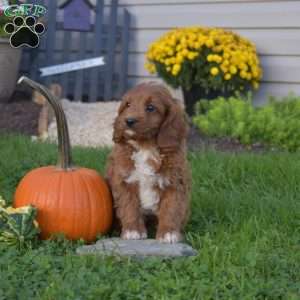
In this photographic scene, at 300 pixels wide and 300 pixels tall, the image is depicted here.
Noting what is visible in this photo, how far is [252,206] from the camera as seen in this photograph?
4938 mm

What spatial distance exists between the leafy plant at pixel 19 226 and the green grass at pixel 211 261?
79 mm

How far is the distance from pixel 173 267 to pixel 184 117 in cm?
88

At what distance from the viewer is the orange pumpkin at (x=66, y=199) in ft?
13.6

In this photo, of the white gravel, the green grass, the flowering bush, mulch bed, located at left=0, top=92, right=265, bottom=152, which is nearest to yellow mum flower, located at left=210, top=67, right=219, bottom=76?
the flowering bush

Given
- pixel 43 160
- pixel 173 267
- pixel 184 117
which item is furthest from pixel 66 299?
pixel 43 160

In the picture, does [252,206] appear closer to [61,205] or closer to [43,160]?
[61,205]

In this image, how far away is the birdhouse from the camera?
957 cm

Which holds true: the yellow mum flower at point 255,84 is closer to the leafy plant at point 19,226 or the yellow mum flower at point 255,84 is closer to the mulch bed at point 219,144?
the mulch bed at point 219,144

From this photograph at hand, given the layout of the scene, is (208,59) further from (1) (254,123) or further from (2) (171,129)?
(2) (171,129)

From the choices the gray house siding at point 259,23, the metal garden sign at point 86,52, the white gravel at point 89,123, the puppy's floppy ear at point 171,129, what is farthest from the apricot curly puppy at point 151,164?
the metal garden sign at point 86,52

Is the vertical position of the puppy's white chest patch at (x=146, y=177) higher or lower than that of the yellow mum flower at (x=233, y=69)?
lower

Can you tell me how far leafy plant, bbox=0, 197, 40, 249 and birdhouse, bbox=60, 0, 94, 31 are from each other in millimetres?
5803

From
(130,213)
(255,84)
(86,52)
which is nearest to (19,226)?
(130,213)

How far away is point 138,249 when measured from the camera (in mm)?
3885
